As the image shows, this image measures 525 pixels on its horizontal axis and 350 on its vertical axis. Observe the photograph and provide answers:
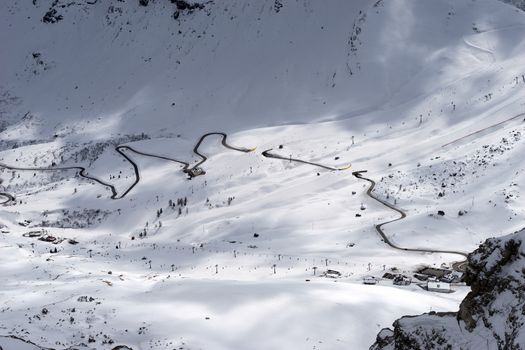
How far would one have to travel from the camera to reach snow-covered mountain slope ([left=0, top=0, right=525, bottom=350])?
25484mm

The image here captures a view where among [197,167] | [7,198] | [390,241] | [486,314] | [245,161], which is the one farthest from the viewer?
[197,167]

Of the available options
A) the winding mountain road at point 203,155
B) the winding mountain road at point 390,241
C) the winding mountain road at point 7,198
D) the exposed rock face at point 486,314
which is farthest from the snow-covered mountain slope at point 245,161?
the exposed rock face at point 486,314

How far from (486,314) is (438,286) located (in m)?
20.2

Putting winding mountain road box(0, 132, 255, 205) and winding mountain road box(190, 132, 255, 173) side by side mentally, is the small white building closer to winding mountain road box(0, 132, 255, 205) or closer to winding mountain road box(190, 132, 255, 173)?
winding mountain road box(0, 132, 255, 205)

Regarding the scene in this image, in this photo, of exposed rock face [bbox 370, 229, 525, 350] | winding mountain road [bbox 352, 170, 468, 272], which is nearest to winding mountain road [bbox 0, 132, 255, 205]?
winding mountain road [bbox 352, 170, 468, 272]

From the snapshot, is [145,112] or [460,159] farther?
[145,112]

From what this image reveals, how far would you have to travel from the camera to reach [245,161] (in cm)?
6181

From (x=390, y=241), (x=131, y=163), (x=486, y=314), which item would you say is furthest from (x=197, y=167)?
(x=486, y=314)

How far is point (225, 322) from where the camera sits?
23594mm

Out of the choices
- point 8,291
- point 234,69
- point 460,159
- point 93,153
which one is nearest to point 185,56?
point 234,69

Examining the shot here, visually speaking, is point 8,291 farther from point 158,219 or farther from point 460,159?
point 460,159

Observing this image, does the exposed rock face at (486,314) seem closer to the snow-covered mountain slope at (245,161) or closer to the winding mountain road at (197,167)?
the snow-covered mountain slope at (245,161)

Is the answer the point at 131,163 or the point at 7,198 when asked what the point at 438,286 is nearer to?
the point at 131,163

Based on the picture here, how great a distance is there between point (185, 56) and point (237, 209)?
49.1 metres
